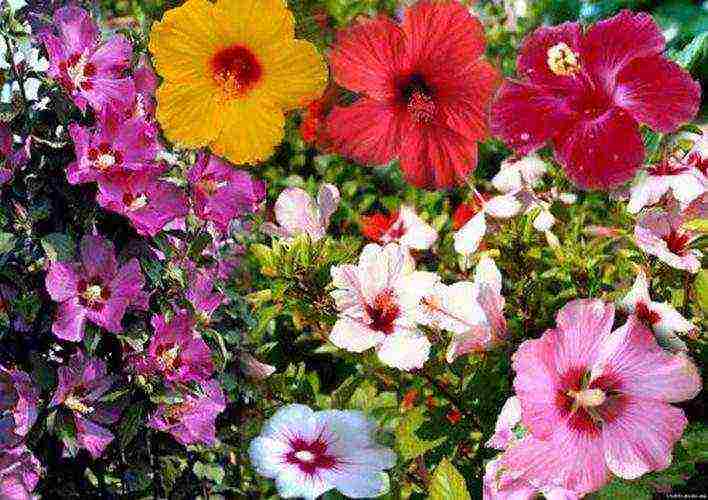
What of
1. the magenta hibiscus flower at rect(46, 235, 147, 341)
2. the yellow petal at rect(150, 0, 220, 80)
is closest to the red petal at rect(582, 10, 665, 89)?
Result: the yellow petal at rect(150, 0, 220, 80)

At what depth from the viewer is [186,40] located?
1021 mm

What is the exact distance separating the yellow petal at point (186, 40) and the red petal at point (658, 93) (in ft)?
1.23

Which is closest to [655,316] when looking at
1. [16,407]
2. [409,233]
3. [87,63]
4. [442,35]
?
[442,35]

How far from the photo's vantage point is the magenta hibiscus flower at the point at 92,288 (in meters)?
1.44

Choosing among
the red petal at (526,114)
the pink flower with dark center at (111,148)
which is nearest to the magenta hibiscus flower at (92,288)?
the pink flower with dark center at (111,148)

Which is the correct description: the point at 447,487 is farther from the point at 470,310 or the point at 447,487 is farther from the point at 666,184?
the point at 666,184

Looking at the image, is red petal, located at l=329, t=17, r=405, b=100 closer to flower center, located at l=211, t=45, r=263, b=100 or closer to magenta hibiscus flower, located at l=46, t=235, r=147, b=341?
flower center, located at l=211, t=45, r=263, b=100

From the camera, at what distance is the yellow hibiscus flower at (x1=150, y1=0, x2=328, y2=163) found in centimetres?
100

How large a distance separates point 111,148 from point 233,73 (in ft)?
1.20

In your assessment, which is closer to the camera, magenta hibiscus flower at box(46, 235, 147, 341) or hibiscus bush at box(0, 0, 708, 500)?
hibiscus bush at box(0, 0, 708, 500)

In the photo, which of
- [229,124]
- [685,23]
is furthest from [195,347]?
[685,23]

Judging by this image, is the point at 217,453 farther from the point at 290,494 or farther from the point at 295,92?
the point at 295,92

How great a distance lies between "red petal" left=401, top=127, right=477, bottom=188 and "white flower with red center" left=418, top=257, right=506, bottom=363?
0.19m

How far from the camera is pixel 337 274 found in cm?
117
